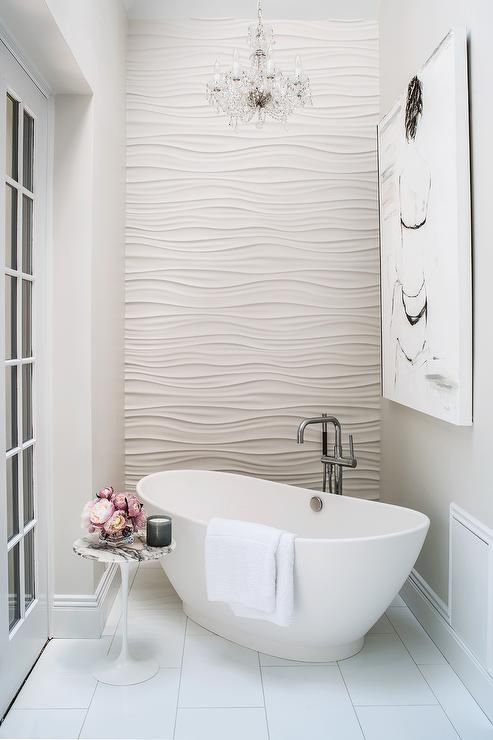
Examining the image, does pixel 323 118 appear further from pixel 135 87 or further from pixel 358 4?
pixel 135 87

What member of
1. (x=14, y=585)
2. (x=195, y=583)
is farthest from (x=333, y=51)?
(x=14, y=585)

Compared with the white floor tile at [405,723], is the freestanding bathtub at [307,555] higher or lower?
higher

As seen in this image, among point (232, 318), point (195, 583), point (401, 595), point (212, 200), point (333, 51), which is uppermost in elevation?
point (333, 51)

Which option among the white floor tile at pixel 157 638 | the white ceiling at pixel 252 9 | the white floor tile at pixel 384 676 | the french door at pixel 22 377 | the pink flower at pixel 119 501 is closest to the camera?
the french door at pixel 22 377

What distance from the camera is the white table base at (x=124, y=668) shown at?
7.54 feet

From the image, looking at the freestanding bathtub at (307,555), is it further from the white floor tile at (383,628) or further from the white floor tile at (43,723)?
the white floor tile at (43,723)

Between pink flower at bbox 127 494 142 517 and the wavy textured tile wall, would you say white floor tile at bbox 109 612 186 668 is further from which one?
the wavy textured tile wall

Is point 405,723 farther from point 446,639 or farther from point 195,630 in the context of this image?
point 195,630

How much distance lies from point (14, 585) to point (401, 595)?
1876 millimetres

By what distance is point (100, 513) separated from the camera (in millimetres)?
2285

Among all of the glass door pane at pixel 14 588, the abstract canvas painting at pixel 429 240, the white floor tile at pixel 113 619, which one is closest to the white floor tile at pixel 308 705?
the white floor tile at pixel 113 619

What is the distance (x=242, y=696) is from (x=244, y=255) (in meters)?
2.30

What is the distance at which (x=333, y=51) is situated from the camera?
11.9ft

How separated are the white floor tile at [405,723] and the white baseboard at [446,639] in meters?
0.16
